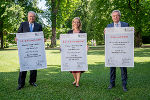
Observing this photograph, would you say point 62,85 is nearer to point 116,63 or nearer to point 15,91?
point 15,91

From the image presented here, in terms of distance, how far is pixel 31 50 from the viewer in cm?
579

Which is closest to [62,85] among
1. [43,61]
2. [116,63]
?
[43,61]

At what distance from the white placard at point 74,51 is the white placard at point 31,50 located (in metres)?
0.67

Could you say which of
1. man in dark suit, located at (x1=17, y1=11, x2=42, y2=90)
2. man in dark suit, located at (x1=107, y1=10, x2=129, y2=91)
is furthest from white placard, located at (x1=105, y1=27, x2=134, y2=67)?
man in dark suit, located at (x1=17, y1=11, x2=42, y2=90)

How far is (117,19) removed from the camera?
5.39 metres

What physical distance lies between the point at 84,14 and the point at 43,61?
4160cm

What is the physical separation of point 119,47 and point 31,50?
2.67 meters

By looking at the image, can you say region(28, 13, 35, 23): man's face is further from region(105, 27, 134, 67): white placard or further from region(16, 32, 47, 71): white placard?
region(105, 27, 134, 67): white placard

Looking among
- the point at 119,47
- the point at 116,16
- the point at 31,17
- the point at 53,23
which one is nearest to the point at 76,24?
the point at 116,16

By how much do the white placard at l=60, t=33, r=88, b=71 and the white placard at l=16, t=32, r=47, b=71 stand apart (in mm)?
674

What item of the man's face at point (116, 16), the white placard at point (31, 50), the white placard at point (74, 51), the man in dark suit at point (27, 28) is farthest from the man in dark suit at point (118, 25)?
the man in dark suit at point (27, 28)

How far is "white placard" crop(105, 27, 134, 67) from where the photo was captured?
5316mm

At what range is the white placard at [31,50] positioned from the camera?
18.6 feet

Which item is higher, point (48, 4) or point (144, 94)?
point (48, 4)
